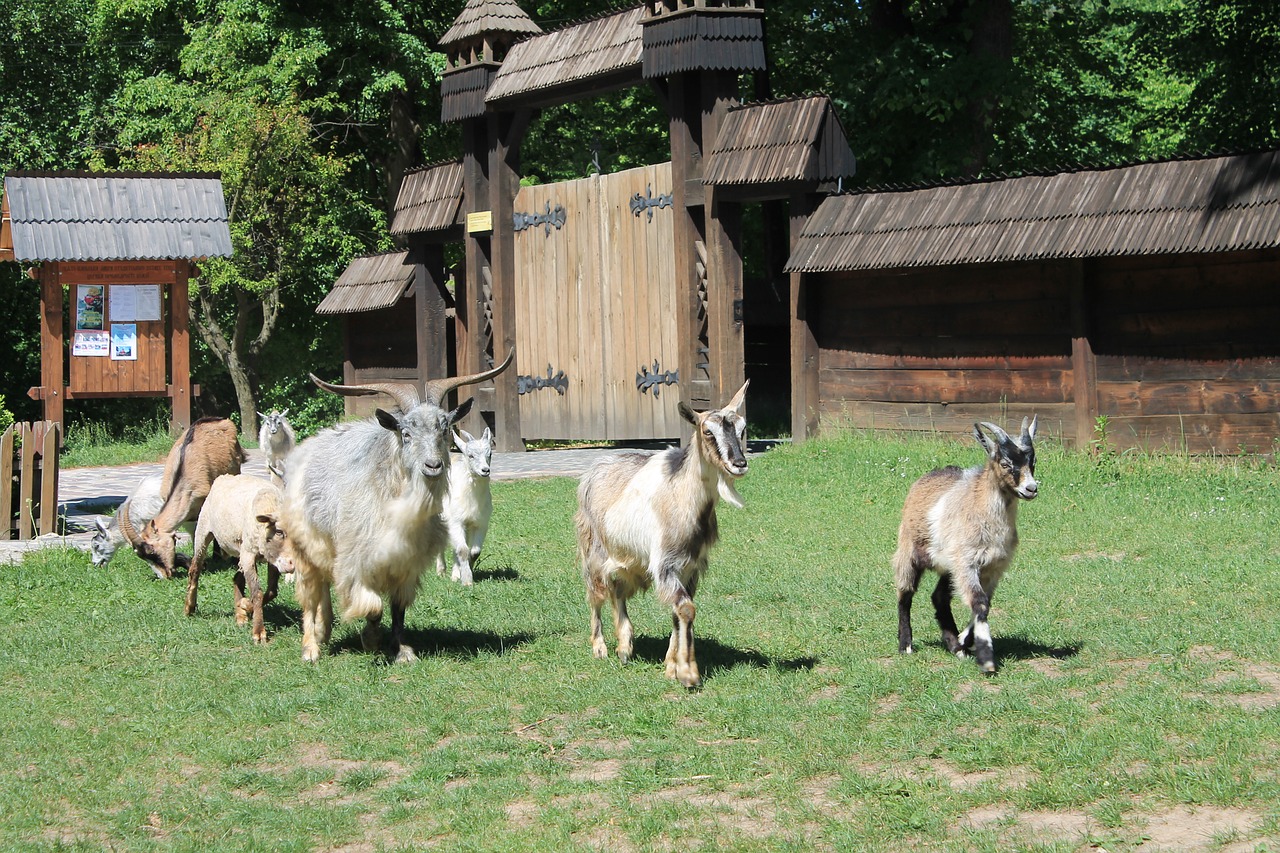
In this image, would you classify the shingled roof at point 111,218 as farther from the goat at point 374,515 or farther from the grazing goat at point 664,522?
the grazing goat at point 664,522

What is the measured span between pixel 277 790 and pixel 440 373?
1546cm

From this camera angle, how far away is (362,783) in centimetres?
611

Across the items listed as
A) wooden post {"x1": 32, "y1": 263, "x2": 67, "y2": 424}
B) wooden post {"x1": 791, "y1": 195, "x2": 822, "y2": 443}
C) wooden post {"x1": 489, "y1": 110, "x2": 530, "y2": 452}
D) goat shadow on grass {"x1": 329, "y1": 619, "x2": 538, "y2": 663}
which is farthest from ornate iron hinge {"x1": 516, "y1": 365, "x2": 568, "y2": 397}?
goat shadow on grass {"x1": 329, "y1": 619, "x2": 538, "y2": 663}

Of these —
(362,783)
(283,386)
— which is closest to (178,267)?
(362,783)

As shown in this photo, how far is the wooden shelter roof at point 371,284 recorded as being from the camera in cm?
2222

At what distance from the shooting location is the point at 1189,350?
14039 mm

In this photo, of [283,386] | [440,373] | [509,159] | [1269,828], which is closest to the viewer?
[1269,828]

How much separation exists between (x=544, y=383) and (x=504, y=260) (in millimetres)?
1822

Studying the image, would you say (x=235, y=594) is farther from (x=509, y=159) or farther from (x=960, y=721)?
(x=509, y=159)

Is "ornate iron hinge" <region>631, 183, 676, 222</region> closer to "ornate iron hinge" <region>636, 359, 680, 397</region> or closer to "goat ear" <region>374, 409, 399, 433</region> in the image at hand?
"ornate iron hinge" <region>636, 359, 680, 397</region>

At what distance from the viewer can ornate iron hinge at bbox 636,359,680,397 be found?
→ 1759cm

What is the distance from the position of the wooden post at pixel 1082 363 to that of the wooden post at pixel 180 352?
31.4ft

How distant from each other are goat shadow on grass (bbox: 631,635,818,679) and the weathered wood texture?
7458 millimetres

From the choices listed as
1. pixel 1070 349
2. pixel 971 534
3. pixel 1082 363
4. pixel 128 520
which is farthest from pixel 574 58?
pixel 971 534
